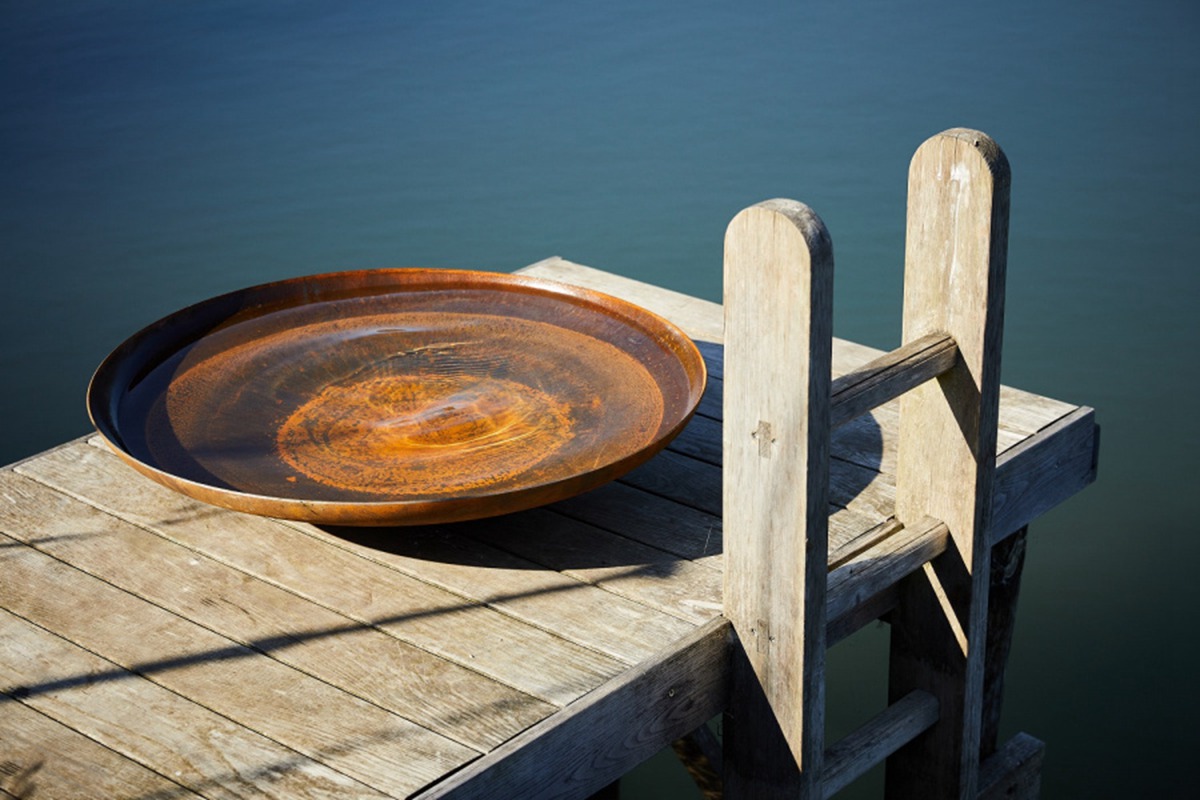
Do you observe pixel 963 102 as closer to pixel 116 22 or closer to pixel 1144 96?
pixel 1144 96

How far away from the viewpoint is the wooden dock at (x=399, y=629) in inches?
75.1

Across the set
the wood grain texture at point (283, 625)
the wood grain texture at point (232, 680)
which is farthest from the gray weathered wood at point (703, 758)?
the wood grain texture at point (232, 680)

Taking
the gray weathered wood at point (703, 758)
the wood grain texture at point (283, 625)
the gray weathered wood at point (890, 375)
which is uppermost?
the gray weathered wood at point (890, 375)

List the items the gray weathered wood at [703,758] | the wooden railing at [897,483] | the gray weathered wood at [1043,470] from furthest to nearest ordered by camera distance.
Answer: the gray weathered wood at [703,758], the gray weathered wood at [1043,470], the wooden railing at [897,483]

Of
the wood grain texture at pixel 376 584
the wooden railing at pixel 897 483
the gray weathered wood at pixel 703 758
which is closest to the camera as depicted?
the wooden railing at pixel 897 483

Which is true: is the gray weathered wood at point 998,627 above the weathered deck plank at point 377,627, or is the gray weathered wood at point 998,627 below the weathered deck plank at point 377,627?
below

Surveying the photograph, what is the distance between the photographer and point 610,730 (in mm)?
2051

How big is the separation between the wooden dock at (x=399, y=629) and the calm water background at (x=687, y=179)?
1642mm

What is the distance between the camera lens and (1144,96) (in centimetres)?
783

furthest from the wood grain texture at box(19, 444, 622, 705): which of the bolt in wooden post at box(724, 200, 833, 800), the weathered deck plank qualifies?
the bolt in wooden post at box(724, 200, 833, 800)

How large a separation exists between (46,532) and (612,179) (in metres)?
5.02

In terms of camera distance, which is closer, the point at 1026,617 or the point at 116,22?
the point at 1026,617

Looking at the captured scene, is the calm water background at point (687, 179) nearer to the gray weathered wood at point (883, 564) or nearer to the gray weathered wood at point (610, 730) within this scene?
the gray weathered wood at point (883, 564)

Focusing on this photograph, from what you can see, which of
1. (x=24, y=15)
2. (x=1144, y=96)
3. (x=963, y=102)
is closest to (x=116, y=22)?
(x=24, y=15)
